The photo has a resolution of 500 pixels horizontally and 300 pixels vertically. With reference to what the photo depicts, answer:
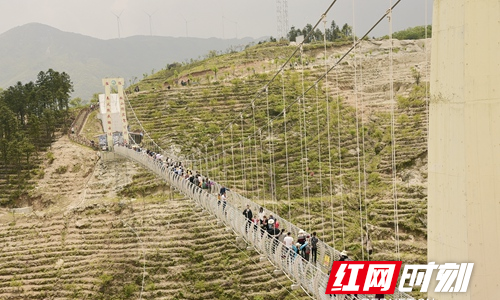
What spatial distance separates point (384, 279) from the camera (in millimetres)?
7176

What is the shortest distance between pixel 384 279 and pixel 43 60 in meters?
193

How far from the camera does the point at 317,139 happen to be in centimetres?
2422

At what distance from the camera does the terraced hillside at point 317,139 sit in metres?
19.1

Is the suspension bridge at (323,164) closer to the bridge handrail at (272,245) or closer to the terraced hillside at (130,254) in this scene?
the bridge handrail at (272,245)

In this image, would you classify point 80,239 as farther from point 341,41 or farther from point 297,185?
point 341,41

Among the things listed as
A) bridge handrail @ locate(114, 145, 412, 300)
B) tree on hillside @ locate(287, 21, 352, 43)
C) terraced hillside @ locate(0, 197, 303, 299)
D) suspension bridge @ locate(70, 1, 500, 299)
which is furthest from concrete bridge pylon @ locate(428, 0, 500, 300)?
tree on hillside @ locate(287, 21, 352, 43)

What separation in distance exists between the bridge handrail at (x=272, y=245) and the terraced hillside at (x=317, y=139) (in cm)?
266
